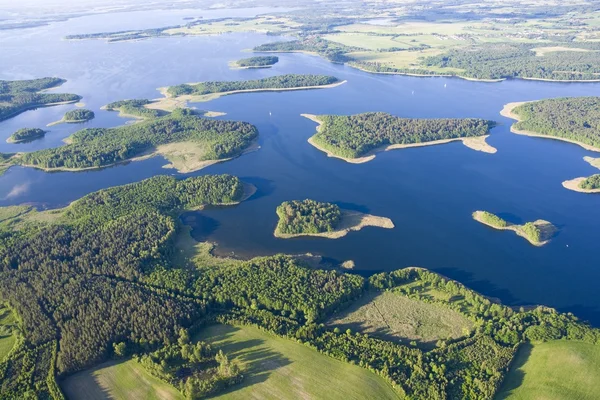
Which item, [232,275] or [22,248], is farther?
[22,248]

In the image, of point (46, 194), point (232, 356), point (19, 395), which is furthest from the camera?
point (46, 194)

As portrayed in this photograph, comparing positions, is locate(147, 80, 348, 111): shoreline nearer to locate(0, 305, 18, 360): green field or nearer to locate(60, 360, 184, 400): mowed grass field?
locate(0, 305, 18, 360): green field

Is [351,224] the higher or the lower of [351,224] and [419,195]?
the lower

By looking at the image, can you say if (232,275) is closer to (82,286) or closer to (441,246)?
(82,286)

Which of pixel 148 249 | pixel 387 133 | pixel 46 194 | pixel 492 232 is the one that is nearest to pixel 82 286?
pixel 148 249

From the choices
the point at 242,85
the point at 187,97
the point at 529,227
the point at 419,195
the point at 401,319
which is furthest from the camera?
the point at 242,85

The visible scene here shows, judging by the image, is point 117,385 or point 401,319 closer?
point 117,385

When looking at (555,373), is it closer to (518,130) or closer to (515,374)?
(515,374)

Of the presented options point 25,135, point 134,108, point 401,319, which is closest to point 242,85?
point 134,108
